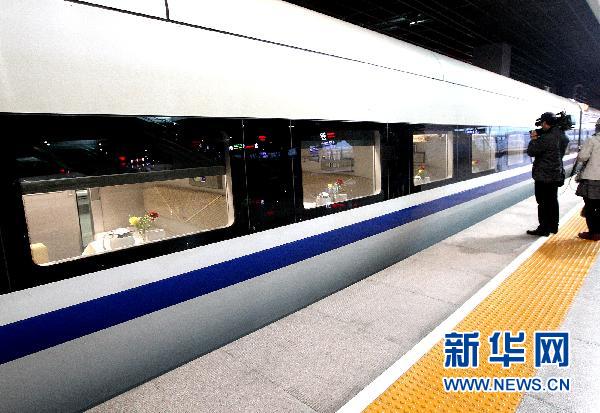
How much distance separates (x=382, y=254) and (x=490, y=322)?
5.00ft

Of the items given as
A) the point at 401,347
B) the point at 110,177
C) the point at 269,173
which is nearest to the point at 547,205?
the point at 401,347

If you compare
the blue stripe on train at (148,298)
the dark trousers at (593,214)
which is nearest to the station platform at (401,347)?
the blue stripe on train at (148,298)

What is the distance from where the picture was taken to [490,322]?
3170mm

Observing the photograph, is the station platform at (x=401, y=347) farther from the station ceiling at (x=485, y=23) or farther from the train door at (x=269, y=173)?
the station ceiling at (x=485, y=23)

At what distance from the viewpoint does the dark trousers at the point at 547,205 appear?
5555 millimetres

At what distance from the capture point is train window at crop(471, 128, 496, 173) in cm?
633

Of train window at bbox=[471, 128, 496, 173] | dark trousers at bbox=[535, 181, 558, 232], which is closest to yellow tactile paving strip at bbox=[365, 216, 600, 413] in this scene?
dark trousers at bbox=[535, 181, 558, 232]

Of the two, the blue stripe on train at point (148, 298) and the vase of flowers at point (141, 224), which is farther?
the vase of flowers at point (141, 224)

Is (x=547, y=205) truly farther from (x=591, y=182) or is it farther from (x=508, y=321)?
(x=508, y=321)

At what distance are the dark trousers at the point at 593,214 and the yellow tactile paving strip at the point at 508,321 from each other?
10.1 inches

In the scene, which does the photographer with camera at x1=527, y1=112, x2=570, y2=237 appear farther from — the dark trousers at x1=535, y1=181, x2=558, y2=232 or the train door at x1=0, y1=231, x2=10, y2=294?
the train door at x1=0, y1=231, x2=10, y2=294

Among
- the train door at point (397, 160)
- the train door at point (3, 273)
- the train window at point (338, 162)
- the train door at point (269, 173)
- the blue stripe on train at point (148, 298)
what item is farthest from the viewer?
the train door at point (397, 160)

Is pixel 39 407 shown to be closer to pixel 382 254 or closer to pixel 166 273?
pixel 166 273

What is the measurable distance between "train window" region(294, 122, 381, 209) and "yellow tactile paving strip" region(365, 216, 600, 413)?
5.05ft
